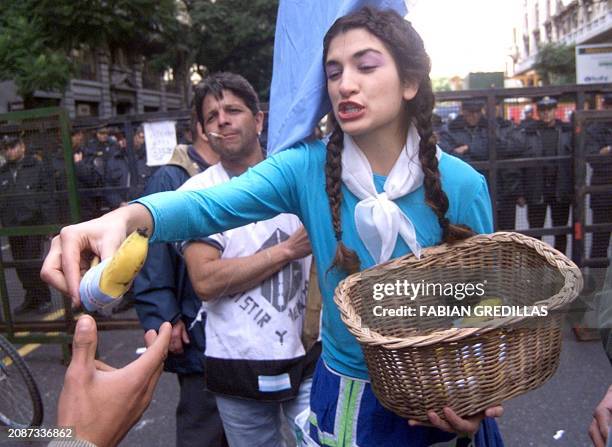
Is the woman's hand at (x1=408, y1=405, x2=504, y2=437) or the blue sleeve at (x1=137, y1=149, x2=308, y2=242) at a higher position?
the blue sleeve at (x1=137, y1=149, x2=308, y2=242)

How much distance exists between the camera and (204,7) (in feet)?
69.3

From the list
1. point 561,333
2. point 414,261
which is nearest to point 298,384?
point 414,261

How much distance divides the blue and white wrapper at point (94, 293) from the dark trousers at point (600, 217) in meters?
4.82

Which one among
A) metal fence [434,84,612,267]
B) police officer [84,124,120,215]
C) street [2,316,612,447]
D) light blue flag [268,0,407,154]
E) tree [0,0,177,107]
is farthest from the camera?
tree [0,0,177,107]

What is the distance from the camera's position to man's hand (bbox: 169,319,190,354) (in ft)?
7.93

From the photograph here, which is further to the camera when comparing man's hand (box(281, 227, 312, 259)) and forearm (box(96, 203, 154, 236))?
man's hand (box(281, 227, 312, 259))

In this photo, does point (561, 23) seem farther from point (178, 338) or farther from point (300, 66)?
point (178, 338)

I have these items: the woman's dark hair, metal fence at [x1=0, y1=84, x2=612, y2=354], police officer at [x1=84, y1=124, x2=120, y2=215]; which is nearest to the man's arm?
the woman's dark hair

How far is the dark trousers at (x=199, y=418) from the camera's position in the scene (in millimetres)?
2445

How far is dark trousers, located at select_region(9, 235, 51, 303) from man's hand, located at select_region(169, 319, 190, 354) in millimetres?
3004

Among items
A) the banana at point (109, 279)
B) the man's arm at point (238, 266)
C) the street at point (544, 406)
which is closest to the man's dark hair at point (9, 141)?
the street at point (544, 406)

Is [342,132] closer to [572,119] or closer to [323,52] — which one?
[323,52]

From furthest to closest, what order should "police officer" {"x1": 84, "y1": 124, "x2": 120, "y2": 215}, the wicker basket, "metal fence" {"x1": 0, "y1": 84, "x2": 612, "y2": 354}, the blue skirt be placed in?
1. "police officer" {"x1": 84, "y1": 124, "x2": 120, "y2": 215}
2. "metal fence" {"x1": 0, "y1": 84, "x2": 612, "y2": 354}
3. the blue skirt
4. the wicker basket

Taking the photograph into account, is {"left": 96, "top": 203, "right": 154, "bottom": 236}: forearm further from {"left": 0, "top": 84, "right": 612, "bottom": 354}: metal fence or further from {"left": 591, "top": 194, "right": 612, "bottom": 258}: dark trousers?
{"left": 591, "top": 194, "right": 612, "bottom": 258}: dark trousers
